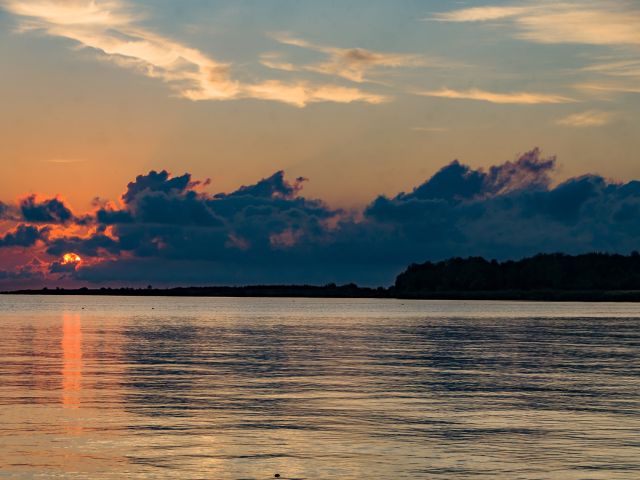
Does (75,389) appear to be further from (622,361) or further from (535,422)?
(622,361)

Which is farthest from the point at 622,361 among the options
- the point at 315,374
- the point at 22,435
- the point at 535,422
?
the point at 22,435

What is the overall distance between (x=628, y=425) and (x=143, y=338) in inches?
2593

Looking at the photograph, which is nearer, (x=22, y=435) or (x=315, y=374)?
(x=22, y=435)

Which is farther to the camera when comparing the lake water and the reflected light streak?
the reflected light streak

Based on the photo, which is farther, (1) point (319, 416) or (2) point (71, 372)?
(2) point (71, 372)

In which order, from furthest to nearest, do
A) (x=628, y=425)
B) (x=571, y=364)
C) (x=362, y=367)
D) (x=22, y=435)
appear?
1. (x=571, y=364)
2. (x=362, y=367)
3. (x=628, y=425)
4. (x=22, y=435)

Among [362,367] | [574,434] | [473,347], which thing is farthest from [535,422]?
[473,347]

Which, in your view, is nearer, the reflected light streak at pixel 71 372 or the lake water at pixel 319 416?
the lake water at pixel 319 416

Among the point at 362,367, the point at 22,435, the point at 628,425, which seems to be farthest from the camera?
the point at 362,367

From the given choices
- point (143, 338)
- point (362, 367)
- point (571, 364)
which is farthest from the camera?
point (143, 338)

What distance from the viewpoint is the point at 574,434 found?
32781 millimetres

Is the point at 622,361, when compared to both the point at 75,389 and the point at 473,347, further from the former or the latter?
the point at 75,389

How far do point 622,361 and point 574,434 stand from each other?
108ft

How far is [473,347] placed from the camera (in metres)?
80.5
